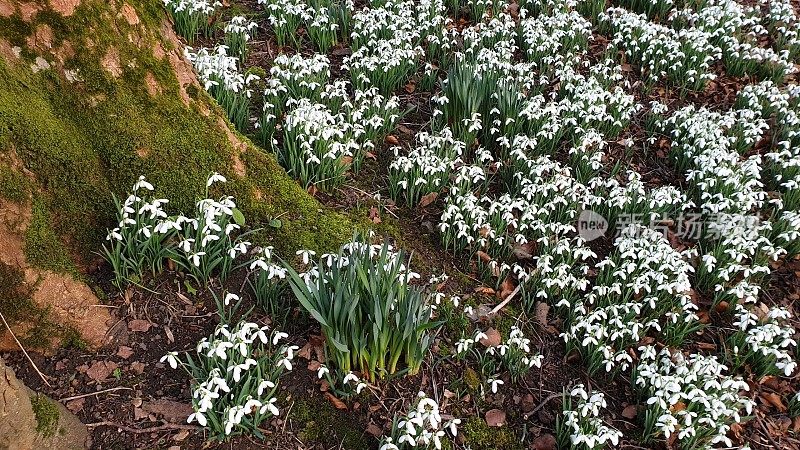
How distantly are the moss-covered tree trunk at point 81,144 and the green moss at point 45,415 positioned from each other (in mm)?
332

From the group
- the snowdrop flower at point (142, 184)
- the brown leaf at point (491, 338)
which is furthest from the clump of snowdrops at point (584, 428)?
the snowdrop flower at point (142, 184)

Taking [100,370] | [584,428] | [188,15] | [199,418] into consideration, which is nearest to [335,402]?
[199,418]

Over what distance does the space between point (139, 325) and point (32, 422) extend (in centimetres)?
68

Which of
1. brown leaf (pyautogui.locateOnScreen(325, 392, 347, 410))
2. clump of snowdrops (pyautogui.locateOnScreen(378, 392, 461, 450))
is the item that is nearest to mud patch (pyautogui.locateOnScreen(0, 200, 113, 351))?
brown leaf (pyautogui.locateOnScreen(325, 392, 347, 410))

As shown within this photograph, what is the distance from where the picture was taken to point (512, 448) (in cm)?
313

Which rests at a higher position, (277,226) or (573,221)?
(277,226)

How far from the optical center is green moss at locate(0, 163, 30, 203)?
267cm

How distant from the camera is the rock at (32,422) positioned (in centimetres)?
232

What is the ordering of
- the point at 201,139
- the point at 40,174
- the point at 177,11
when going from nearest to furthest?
1. the point at 40,174
2. the point at 201,139
3. the point at 177,11

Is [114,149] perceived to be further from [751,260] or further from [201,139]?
[751,260]

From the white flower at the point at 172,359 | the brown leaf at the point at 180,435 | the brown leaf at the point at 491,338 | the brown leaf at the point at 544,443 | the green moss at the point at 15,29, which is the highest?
the green moss at the point at 15,29

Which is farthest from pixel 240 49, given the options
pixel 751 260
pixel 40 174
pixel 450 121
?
pixel 751 260

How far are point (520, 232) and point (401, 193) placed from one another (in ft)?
2.98

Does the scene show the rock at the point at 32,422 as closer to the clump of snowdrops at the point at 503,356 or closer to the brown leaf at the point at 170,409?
the brown leaf at the point at 170,409
